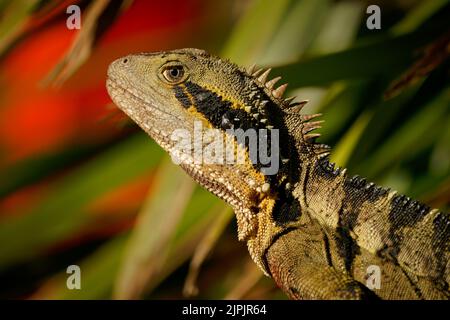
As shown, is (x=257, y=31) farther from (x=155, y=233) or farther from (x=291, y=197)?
(x=155, y=233)

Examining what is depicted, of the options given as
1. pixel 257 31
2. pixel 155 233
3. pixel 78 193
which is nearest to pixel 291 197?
pixel 155 233

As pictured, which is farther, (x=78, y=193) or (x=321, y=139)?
(x=78, y=193)

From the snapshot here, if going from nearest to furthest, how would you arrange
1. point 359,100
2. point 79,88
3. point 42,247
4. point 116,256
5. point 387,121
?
point 387,121, point 359,100, point 116,256, point 42,247, point 79,88

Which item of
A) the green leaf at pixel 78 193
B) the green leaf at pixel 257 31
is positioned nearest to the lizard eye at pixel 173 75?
the green leaf at pixel 257 31

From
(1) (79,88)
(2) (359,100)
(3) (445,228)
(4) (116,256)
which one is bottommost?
(3) (445,228)

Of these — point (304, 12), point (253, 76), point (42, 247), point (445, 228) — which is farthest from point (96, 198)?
point (445, 228)

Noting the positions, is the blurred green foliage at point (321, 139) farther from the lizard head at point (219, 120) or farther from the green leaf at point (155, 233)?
the lizard head at point (219, 120)

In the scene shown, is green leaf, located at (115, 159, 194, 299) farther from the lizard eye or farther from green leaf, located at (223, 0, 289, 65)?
green leaf, located at (223, 0, 289, 65)

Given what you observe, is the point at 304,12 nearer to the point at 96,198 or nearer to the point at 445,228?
the point at 445,228
